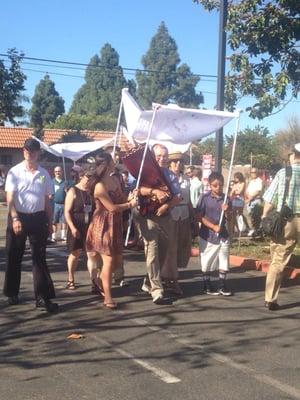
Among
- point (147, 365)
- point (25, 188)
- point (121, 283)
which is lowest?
point (147, 365)

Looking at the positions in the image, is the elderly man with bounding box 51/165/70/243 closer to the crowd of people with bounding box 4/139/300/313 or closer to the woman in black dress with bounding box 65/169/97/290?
the woman in black dress with bounding box 65/169/97/290

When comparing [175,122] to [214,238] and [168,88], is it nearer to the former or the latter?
[214,238]

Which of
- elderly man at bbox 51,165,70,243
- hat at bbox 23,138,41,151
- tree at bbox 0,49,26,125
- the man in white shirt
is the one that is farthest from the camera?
tree at bbox 0,49,26,125

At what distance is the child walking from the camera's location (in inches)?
317

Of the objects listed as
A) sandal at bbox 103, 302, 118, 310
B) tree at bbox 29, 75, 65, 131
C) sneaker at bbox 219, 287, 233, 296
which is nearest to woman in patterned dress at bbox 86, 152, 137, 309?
sandal at bbox 103, 302, 118, 310

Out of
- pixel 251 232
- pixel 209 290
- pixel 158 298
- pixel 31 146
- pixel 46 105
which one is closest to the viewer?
pixel 31 146

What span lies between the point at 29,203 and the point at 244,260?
16.0 feet

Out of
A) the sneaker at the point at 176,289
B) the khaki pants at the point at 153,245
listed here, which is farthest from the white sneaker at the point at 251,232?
the khaki pants at the point at 153,245

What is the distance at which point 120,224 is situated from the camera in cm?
746

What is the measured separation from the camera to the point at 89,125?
2896 inches

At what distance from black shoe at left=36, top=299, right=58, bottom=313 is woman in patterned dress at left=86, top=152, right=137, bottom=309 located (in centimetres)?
59

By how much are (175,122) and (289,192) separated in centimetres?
199

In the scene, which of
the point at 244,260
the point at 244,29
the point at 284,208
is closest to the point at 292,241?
the point at 284,208

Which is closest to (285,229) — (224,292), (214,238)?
(214,238)
